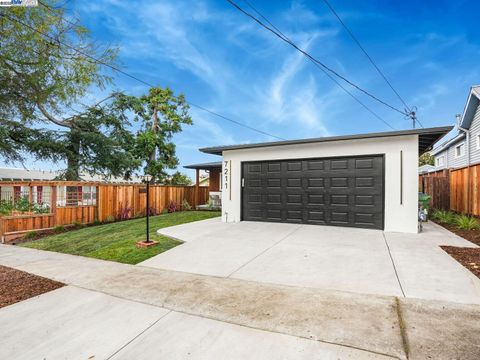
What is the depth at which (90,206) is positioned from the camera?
10438 mm

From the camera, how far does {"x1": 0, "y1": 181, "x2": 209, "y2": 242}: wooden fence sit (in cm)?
852

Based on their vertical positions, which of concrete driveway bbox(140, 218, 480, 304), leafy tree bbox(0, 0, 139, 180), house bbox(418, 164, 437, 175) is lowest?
concrete driveway bbox(140, 218, 480, 304)

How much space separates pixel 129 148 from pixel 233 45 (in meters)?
11.1

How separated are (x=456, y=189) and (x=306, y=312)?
33.9ft

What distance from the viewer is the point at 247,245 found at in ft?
18.8

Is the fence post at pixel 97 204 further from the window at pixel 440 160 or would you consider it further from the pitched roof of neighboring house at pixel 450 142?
the window at pixel 440 160

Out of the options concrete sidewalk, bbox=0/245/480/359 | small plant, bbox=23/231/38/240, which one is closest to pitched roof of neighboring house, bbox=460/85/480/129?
concrete sidewalk, bbox=0/245/480/359

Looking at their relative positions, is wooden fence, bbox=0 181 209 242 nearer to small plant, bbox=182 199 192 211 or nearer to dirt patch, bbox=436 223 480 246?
small plant, bbox=182 199 192 211

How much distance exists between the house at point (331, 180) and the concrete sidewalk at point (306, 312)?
4697 millimetres

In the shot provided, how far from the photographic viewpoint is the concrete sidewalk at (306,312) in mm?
2166

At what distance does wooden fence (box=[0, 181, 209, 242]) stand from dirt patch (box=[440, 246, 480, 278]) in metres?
6.94

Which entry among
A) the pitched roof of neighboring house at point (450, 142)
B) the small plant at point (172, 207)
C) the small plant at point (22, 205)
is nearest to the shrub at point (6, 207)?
the small plant at point (22, 205)

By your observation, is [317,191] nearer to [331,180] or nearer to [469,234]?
[331,180]

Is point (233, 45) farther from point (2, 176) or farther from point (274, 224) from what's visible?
point (2, 176)
